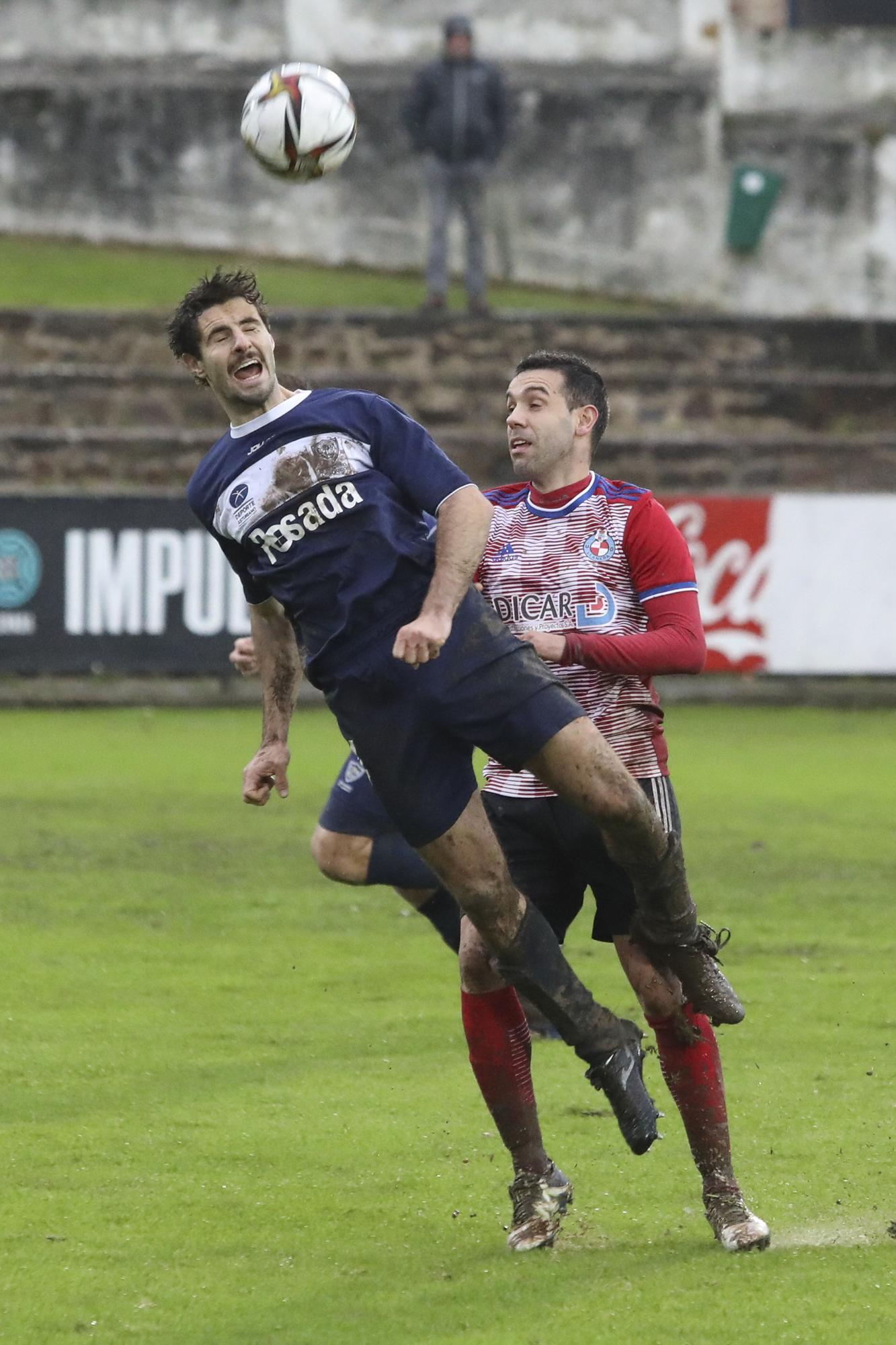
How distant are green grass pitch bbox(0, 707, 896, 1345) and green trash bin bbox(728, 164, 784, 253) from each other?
14.0 m

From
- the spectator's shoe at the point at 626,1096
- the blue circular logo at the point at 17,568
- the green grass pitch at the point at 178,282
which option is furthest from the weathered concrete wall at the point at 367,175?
the spectator's shoe at the point at 626,1096

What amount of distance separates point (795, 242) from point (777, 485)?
6.06m

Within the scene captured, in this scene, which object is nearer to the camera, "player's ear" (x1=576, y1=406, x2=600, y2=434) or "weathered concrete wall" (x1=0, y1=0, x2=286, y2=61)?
"player's ear" (x1=576, y1=406, x2=600, y2=434)

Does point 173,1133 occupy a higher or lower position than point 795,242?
lower

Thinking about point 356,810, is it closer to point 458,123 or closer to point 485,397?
point 485,397

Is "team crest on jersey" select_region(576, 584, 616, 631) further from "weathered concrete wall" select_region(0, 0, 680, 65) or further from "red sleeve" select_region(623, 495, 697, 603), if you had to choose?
"weathered concrete wall" select_region(0, 0, 680, 65)

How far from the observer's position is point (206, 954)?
8539mm

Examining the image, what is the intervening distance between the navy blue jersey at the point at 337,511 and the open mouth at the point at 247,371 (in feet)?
0.35

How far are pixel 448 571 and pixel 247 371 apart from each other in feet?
2.70

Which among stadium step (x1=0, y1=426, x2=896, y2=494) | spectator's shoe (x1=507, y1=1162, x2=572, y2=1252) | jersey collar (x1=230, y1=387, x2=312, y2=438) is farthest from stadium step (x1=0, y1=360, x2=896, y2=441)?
spectator's shoe (x1=507, y1=1162, x2=572, y2=1252)

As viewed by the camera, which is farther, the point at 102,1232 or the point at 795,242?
the point at 795,242

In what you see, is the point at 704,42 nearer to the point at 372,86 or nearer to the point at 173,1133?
the point at 372,86

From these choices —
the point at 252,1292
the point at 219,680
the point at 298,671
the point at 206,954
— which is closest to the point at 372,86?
the point at 219,680

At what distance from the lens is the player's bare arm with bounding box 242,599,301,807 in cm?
576
